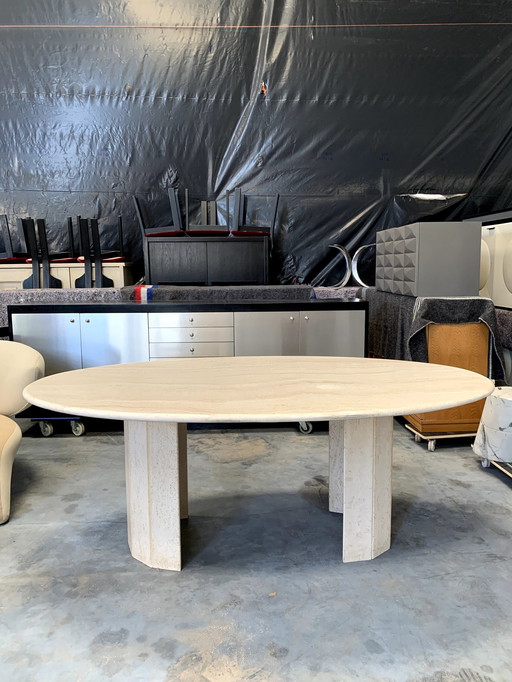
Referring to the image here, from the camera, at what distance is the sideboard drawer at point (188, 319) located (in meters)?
3.59

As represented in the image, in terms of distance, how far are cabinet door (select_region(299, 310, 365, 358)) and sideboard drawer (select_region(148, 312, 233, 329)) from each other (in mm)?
509

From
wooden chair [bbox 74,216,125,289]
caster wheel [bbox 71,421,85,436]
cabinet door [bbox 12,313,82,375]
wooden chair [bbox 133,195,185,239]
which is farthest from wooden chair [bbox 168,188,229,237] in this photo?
caster wheel [bbox 71,421,85,436]

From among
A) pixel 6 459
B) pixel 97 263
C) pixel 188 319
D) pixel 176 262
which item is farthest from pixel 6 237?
pixel 6 459

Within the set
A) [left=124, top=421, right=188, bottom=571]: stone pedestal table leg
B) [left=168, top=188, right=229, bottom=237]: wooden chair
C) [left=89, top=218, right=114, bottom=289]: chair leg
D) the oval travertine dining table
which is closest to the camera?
the oval travertine dining table

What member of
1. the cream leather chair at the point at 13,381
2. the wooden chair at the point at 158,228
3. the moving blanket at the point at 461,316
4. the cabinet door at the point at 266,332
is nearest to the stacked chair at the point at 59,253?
the wooden chair at the point at 158,228

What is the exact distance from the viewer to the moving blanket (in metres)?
3.35

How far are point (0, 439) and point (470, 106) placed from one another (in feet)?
18.3

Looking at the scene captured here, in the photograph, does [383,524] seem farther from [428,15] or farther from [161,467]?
[428,15]

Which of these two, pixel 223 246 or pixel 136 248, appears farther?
pixel 136 248

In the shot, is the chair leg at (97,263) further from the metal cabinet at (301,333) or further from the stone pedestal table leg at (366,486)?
the stone pedestal table leg at (366,486)

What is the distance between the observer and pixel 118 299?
13.1 ft

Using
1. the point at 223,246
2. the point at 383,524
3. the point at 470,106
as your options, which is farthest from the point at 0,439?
the point at 470,106

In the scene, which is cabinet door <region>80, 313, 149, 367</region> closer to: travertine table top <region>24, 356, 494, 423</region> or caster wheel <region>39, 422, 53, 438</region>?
caster wheel <region>39, 422, 53, 438</region>

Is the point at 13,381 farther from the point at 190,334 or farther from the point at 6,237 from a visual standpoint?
the point at 6,237
